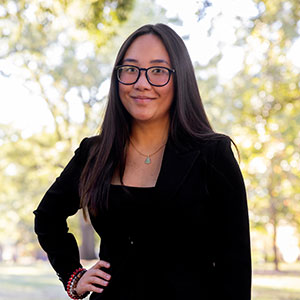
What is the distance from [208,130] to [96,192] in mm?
492

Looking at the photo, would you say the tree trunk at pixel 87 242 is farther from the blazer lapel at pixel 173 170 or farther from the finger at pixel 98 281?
the blazer lapel at pixel 173 170

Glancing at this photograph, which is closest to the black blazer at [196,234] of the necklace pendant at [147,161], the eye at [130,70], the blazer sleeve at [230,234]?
the blazer sleeve at [230,234]

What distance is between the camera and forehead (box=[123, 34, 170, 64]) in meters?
2.11

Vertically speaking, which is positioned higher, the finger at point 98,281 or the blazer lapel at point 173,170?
the blazer lapel at point 173,170

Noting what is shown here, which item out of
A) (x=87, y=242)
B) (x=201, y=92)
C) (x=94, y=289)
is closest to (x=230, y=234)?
(x=94, y=289)

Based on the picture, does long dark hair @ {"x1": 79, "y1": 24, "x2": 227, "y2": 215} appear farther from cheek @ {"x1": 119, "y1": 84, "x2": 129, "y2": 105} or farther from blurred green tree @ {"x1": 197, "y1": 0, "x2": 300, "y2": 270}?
blurred green tree @ {"x1": 197, "y1": 0, "x2": 300, "y2": 270}

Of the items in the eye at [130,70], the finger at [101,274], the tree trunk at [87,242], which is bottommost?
the tree trunk at [87,242]

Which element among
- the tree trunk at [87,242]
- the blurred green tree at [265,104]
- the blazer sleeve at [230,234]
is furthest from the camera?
the tree trunk at [87,242]

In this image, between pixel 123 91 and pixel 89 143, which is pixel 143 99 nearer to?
pixel 123 91

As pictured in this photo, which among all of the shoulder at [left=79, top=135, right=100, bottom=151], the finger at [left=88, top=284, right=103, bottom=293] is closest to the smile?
the shoulder at [left=79, top=135, right=100, bottom=151]

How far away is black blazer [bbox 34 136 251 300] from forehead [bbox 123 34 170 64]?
372 millimetres

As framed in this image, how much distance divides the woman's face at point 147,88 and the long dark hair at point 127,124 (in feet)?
0.08

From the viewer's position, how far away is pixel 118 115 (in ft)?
7.48

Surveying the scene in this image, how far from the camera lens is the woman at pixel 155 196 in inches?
74.4
